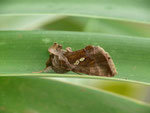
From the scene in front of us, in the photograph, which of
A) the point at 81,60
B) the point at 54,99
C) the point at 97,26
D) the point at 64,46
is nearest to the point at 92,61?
the point at 81,60

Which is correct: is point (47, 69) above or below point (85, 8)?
below

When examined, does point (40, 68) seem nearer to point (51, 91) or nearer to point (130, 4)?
point (51, 91)

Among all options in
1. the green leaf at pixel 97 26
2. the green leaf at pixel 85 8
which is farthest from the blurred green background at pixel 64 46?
the green leaf at pixel 97 26

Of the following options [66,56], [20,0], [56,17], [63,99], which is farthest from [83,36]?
[56,17]

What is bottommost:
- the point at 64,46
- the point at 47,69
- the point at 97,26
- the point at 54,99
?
the point at 54,99

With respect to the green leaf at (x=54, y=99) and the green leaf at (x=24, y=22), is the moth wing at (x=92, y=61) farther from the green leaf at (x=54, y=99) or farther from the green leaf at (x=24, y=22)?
the green leaf at (x=24, y=22)

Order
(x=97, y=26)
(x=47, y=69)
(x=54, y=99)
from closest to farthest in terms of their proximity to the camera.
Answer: (x=47, y=69)
(x=54, y=99)
(x=97, y=26)

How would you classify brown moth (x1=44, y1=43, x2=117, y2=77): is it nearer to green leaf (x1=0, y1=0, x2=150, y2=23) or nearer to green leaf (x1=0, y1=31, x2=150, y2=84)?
green leaf (x1=0, y1=31, x2=150, y2=84)

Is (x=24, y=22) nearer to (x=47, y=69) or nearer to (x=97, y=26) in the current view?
(x=97, y=26)
